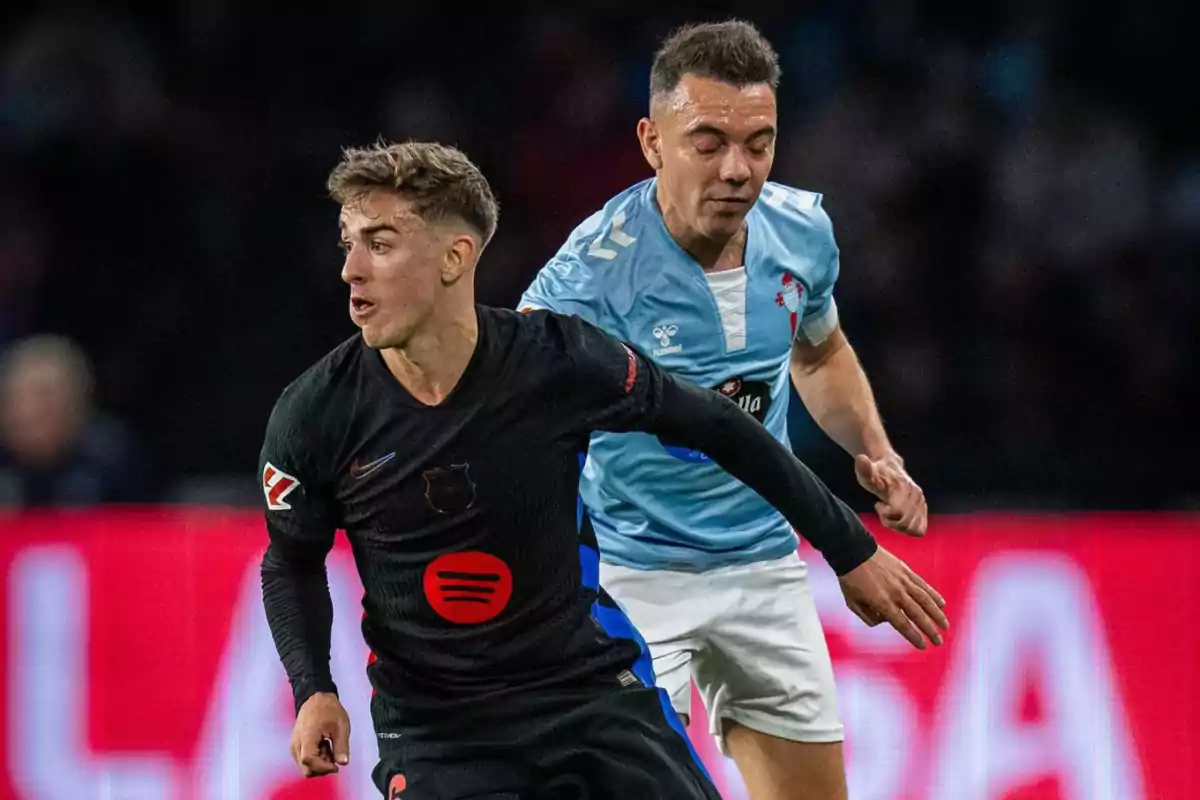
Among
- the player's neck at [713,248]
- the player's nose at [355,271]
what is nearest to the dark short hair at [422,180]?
the player's nose at [355,271]

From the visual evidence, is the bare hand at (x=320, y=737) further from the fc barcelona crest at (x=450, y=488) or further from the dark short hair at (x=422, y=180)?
the dark short hair at (x=422, y=180)

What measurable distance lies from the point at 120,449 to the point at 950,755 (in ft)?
9.39

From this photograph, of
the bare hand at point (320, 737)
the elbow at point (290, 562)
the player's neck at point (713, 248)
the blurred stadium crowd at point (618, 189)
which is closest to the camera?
the bare hand at point (320, 737)

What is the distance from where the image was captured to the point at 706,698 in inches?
155

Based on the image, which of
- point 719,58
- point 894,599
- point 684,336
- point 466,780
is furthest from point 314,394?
point 719,58

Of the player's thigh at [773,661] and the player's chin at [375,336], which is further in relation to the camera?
the player's thigh at [773,661]

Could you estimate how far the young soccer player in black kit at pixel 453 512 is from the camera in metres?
2.91

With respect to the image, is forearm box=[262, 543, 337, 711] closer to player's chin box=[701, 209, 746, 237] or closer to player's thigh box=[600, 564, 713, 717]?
player's thigh box=[600, 564, 713, 717]

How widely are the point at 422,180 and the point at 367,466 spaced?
0.47 m

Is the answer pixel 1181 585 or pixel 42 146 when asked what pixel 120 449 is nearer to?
pixel 42 146

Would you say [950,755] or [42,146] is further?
[42,146]

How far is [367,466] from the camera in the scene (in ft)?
9.61

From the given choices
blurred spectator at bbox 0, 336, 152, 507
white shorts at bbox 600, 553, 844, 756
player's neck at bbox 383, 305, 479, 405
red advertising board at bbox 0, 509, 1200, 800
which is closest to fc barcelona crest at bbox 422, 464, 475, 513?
player's neck at bbox 383, 305, 479, 405

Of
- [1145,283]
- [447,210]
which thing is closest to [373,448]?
[447,210]
